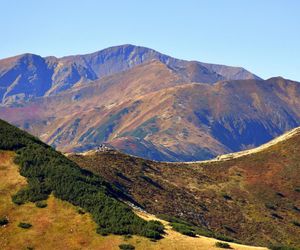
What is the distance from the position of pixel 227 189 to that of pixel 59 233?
76.5 metres

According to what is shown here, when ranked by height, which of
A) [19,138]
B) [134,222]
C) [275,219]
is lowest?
[275,219]

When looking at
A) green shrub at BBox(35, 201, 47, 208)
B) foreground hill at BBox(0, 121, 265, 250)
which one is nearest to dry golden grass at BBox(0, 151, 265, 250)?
foreground hill at BBox(0, 121, 265, 250)

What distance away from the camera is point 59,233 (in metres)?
66.4

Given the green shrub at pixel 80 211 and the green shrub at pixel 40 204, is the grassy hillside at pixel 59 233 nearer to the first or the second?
the green shrub at pixel 80 211

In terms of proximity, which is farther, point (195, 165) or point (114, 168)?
point (195, 165)

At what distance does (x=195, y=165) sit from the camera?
155 meters

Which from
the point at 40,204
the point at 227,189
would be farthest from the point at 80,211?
the point at 227,189

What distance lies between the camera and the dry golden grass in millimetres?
64375

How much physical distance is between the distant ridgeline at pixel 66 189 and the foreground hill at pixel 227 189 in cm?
Answer: 3023

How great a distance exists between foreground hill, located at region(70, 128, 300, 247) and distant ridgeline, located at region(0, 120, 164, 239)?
30.2 metres

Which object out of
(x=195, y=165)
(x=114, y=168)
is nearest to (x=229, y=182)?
(x=195, y=165)

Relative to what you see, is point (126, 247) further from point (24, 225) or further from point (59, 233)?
point (24, 225)

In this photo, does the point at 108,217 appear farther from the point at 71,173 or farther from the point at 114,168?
the point at 114,168

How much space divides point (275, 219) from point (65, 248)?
6975cm
